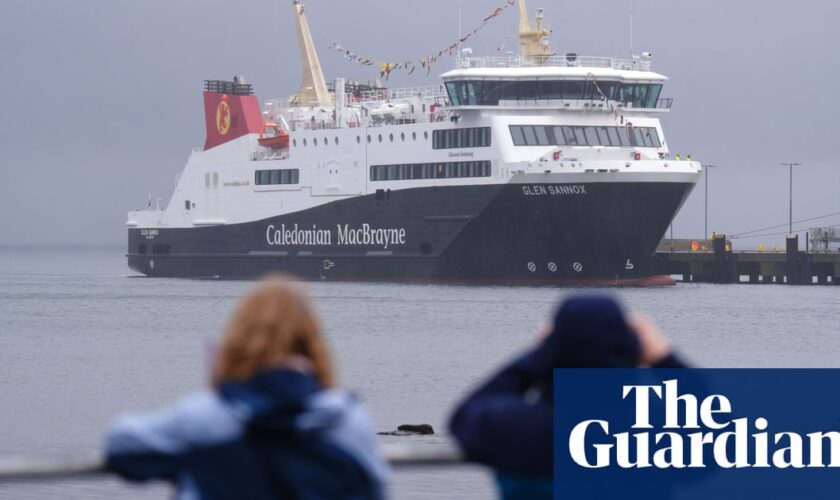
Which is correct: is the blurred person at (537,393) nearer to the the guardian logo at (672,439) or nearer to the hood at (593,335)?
the hood at (593,335)

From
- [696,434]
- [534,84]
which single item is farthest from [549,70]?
[696,434]

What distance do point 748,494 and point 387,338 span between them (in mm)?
22400

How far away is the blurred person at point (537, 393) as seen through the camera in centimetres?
379

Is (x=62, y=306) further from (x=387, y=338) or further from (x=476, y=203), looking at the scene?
(x=387, y=338)

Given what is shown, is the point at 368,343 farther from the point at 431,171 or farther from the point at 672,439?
the point at 672,439

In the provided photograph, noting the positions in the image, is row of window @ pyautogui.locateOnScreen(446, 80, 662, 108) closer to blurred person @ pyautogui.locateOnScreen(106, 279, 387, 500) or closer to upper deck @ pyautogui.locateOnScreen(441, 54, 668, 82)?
upper deck @ pyautogui.locateOnScreen(441, 54, 668, 82)

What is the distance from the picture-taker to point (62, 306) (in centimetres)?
5475

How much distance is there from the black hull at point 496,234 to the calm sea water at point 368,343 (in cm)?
88

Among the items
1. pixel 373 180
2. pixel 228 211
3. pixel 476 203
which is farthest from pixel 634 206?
pixel 228 211

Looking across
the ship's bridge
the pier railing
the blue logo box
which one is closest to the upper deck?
the ship's bridge

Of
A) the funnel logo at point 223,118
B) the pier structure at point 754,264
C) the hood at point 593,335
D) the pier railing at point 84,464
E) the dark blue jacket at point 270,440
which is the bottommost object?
the pier structure at point 754,264

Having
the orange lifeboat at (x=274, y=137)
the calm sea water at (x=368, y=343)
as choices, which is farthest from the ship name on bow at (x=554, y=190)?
the orange lifeboat at (x=274, y=137)

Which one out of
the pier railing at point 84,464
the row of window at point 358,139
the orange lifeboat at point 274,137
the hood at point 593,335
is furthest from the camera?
the orange lifeboat at point 274,137

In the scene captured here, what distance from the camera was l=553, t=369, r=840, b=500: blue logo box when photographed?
4648mm
